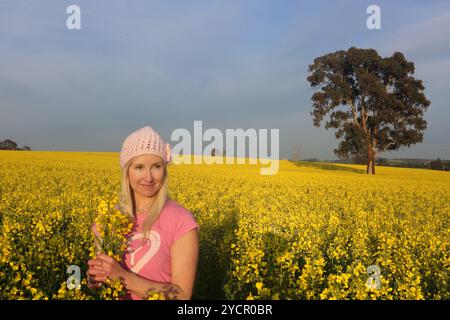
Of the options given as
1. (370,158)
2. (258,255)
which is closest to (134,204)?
(258,255)

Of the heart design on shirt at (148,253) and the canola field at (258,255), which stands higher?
the heart design on shirt at (148,253)

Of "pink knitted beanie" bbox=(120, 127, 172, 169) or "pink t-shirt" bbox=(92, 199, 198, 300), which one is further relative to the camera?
"pink knitted beanie" bbox=(120, 127, 172, 169)

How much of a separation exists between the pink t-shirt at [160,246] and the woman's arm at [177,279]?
93mm

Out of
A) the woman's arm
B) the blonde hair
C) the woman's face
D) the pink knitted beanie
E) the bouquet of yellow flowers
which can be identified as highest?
the pink knitted beanie

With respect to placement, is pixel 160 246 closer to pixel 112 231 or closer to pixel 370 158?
pixel 112 231

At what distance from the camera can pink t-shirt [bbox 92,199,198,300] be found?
2850 mm

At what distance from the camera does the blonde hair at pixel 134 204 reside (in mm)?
2932

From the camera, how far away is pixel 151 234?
292cm

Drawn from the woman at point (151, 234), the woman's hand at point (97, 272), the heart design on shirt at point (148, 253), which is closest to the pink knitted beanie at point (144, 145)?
the woman at point (151, 234)

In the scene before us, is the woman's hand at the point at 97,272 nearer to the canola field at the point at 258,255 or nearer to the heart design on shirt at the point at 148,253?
the canola field at the point at 258,255

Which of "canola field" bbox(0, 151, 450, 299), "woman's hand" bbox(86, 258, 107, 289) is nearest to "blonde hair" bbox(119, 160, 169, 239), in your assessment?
"canola field" bbox(0, 151, 450, 299)

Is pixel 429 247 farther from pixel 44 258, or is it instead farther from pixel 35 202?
pixel 35 202

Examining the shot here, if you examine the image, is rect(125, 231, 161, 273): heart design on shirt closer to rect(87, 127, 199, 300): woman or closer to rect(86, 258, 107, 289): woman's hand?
rect(87, 127, 199, 300): woman

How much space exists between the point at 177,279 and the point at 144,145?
3.28 feet
